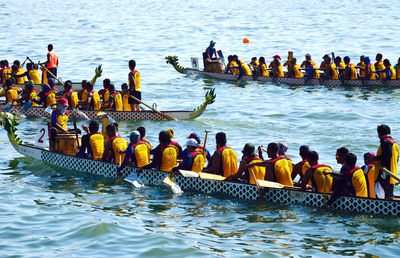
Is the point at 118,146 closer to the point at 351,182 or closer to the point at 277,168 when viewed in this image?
the point at 277,168

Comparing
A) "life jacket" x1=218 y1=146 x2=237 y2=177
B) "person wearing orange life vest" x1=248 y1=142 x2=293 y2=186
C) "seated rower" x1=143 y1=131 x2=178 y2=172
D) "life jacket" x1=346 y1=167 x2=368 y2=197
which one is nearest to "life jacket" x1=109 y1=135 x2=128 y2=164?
"seated rower" x1=143 y1=131 x2=178 y2=172

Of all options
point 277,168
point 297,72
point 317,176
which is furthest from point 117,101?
point 317,176

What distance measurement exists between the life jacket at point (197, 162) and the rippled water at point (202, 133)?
0.70 m

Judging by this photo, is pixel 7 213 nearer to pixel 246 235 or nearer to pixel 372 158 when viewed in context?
pixel 246 235

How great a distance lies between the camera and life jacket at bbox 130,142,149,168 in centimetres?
1678

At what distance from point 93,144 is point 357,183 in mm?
7570

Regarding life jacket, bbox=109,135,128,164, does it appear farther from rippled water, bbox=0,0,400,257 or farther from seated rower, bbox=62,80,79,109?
seated rower, bbox=62,80,79,109

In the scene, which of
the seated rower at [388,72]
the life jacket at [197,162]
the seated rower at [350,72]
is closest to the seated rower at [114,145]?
the life jacket at [197,162]

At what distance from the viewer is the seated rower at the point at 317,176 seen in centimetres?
1433

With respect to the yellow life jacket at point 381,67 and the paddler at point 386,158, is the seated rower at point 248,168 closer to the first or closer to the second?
the paddler at point 386,158

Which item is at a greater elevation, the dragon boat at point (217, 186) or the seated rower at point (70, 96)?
the seated rower at point (70, 96)

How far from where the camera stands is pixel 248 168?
15.3 metres

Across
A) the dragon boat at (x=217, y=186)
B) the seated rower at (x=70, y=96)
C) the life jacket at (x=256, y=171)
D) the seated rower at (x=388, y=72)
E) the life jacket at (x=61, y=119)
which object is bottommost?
the dragon boat at (x=217, y=186)

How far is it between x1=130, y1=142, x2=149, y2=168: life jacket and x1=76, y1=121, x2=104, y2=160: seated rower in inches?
56.8
